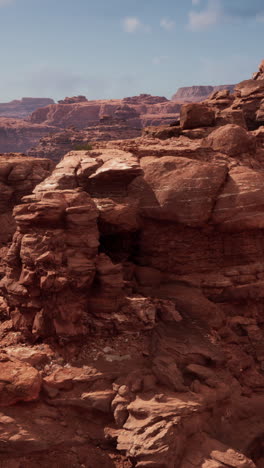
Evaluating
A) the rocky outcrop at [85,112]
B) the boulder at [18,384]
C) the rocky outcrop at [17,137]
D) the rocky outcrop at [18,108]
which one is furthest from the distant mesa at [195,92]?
the boulder at [18,384]

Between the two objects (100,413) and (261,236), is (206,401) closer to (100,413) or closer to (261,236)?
(100,413)

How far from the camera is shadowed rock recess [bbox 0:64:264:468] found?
33.7ft

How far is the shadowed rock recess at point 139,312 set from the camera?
1028 cm

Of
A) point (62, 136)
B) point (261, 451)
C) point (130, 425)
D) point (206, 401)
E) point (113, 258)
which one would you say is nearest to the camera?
point (130, 425)

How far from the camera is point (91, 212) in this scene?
12.8 m

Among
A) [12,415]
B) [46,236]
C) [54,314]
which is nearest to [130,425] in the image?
[12,415]

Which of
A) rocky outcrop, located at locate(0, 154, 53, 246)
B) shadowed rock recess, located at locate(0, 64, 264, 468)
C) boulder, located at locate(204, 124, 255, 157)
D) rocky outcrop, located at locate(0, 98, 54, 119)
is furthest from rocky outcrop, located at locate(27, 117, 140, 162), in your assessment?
rocky outcrop, located at locate(0, 98, 54, 119)

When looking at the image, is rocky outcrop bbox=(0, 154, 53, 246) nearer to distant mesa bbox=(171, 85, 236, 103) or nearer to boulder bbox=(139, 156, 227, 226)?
boulder bbox=(139, 156, 227, 226)

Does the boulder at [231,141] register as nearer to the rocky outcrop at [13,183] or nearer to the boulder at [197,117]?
the boulder at [197,117]

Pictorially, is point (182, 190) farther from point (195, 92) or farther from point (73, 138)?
point (195, 92)

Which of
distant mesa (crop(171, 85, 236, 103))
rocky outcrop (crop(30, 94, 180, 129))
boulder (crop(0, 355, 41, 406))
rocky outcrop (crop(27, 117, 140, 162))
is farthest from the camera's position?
distant mesa (crop(171, 85, 236, 103))

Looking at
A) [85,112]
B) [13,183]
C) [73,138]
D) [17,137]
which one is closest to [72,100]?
[85,112]

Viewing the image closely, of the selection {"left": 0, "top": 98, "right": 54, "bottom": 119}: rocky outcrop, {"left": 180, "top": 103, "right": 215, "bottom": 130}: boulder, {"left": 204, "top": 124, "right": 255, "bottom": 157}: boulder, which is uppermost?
{"left": 0, "top": 98, "right": 54, "bottom": 119}: rocky outcrop

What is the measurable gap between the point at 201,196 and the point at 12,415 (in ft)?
29.1
